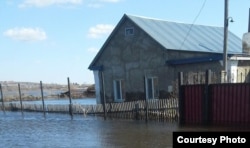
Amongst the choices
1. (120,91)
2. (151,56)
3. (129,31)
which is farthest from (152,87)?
(129,31)

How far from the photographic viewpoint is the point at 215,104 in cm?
1611

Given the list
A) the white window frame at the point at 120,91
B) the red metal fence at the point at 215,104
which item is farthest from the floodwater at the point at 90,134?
the white window frame at the point at 120,91

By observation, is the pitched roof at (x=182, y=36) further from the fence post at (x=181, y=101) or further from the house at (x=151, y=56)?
the fence post at (x=181, y=101)

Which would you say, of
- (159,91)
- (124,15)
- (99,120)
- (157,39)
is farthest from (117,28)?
(99,120)

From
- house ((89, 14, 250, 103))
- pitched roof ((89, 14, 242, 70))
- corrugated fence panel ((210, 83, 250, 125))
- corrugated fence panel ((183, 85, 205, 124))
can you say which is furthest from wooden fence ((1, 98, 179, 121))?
pitched roof ((89, 14, 242, 70))

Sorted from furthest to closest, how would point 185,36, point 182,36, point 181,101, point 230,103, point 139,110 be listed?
point 185,36, point 182,36, point 139,110, point 181,101, point 230,103

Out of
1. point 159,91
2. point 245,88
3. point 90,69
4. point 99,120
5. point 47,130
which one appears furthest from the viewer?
point 90,69

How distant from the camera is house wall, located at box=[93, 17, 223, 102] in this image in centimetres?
2477

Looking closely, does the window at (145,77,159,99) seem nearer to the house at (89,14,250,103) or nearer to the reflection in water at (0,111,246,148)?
the house at (89,14,250,103)

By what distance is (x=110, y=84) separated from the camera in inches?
1125

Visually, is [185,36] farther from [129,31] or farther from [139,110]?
[139,110]

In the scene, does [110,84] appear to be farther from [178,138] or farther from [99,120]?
[178,138]

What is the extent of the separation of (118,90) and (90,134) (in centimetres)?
1132

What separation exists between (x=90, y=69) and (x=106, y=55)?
1756mm
